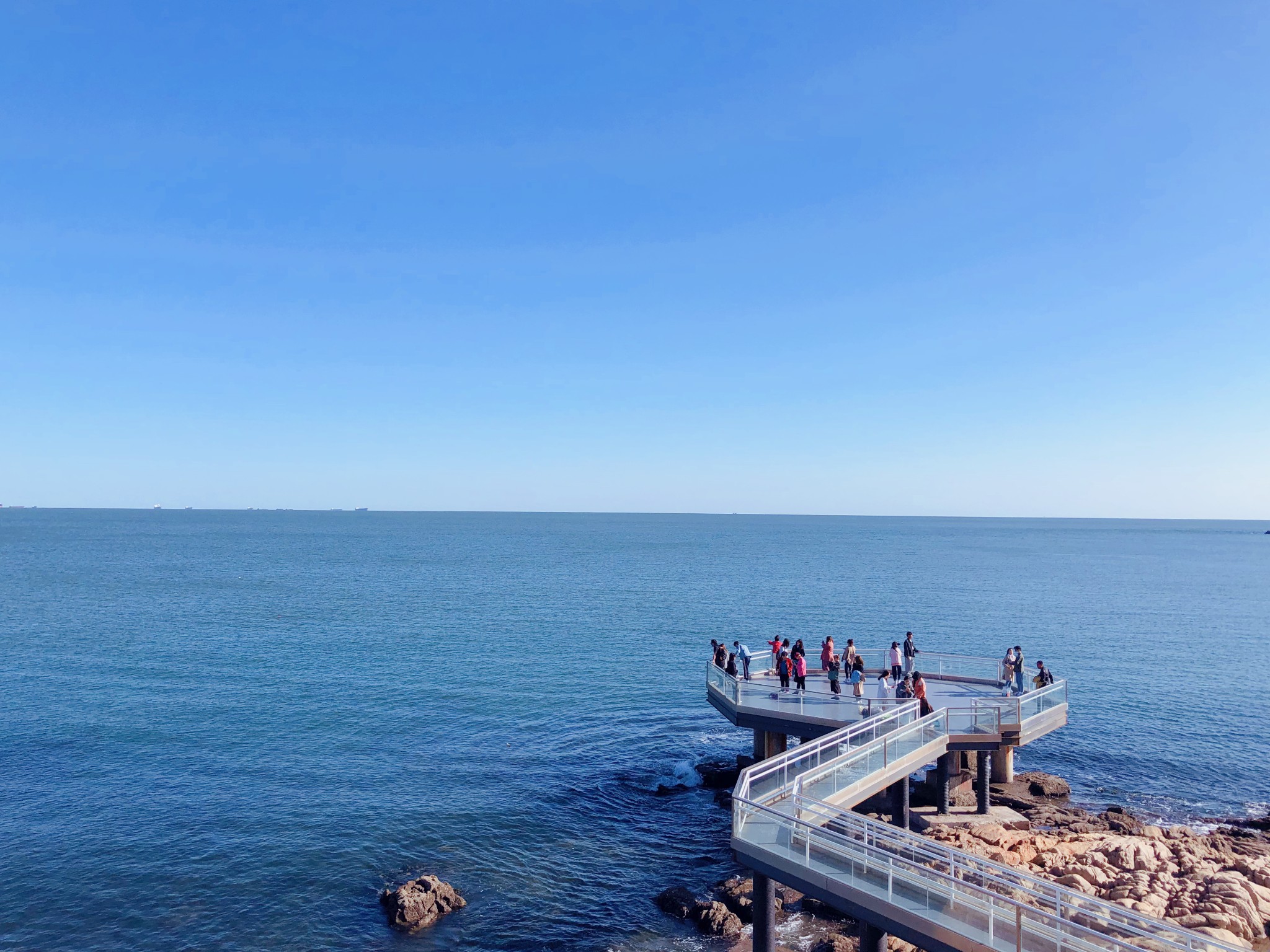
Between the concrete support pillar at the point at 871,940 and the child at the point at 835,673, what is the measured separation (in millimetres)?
9843

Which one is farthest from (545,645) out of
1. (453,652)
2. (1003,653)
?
(1003,653)

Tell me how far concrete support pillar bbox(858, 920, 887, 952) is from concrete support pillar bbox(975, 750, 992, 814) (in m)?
11.1

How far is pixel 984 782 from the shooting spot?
24.2 m

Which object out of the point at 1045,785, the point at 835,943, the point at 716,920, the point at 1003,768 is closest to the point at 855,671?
the point at 1003,768

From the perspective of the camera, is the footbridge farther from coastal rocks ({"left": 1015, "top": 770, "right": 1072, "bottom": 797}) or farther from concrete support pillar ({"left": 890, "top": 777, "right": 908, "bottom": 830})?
coastal rocks ({"left": 1015, "top": 770, "right": 1072, "bottom": 797})

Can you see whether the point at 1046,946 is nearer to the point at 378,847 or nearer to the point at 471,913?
the point at 471,913

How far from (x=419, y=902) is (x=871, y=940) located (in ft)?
36.4

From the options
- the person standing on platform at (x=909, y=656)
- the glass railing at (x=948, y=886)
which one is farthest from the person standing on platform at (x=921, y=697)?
the glass railing at (x=948, y=886)

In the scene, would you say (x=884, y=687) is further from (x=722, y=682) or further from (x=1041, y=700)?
(x=722, y=682)

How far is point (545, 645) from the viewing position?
177 ft

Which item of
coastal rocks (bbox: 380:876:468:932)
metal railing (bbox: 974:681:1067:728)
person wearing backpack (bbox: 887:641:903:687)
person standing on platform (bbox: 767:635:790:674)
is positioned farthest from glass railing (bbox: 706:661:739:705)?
coastal rocks (bbox: 380:876:468:932)

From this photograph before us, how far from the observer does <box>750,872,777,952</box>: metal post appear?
14.4 m

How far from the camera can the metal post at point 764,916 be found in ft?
47.3

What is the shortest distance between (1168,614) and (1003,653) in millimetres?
27492
